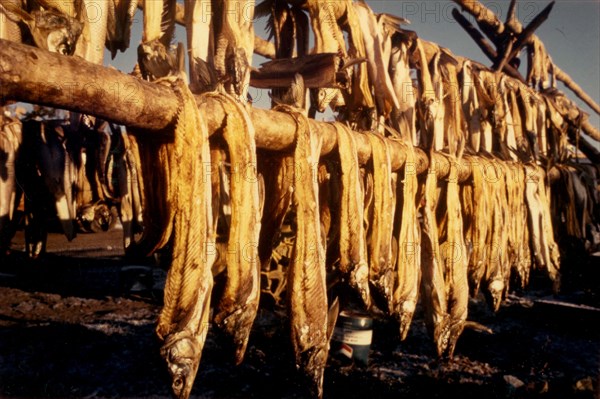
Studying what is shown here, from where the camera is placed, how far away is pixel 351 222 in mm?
1946

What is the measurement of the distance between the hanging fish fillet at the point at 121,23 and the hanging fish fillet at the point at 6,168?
54 centimetres

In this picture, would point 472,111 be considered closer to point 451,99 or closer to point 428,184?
point 451,99

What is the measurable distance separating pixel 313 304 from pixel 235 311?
40cm

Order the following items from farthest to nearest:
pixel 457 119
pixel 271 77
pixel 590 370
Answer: pixel 590 370, pixel 457 119, pixel 271 77

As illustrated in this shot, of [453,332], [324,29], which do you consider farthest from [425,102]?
[453,332]

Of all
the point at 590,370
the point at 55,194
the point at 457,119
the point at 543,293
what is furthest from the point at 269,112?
the point at 543,293

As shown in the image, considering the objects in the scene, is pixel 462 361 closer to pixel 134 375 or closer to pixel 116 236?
pixel 134 375

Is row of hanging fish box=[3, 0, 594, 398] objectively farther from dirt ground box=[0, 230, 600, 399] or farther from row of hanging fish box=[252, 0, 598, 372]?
dirt ground box=[0, 230, 600, 399]

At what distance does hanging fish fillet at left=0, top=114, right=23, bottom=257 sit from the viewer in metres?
1.54

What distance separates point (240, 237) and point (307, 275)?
15.3 inches

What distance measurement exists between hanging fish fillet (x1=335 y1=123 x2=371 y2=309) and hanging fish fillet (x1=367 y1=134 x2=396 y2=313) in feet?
0.70

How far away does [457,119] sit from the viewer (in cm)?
350

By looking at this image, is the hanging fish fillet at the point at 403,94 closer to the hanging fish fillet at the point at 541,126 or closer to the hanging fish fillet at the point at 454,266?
the hanging fish fillet at the point at 454,266

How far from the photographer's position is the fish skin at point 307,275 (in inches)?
63.0
